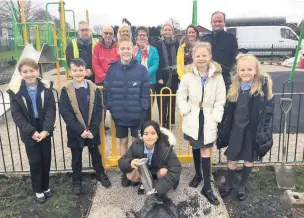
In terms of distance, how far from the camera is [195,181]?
3.76m

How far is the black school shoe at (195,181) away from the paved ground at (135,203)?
49mm

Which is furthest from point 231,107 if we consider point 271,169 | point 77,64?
point 77,64

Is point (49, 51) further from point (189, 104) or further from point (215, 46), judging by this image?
point (189, 104)

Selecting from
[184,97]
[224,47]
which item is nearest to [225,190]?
[184,97]

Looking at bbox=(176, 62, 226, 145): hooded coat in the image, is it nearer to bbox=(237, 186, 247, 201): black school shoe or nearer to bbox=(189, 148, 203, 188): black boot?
bbox=(189, 148, 203, 188): black boot

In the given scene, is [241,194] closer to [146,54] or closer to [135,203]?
[135,203]

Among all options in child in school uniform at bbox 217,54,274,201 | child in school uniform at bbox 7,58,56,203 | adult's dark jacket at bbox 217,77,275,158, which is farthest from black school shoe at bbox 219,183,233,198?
child in school uniform at bbox 7,58,56,203

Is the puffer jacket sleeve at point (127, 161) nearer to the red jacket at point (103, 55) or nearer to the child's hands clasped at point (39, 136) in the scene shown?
the child's hands clasped at point (39, 136)

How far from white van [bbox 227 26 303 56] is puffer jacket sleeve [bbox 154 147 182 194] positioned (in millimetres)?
21482

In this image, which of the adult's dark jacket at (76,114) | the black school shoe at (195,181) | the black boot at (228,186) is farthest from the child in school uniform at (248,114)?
the adult's dark jacket at (76,114)

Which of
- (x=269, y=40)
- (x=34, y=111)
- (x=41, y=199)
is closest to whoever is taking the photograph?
(x=34, y=111)

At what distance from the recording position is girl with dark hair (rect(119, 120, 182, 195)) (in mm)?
3178

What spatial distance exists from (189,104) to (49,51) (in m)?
8.10

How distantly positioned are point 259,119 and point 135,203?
1669 millimetres
